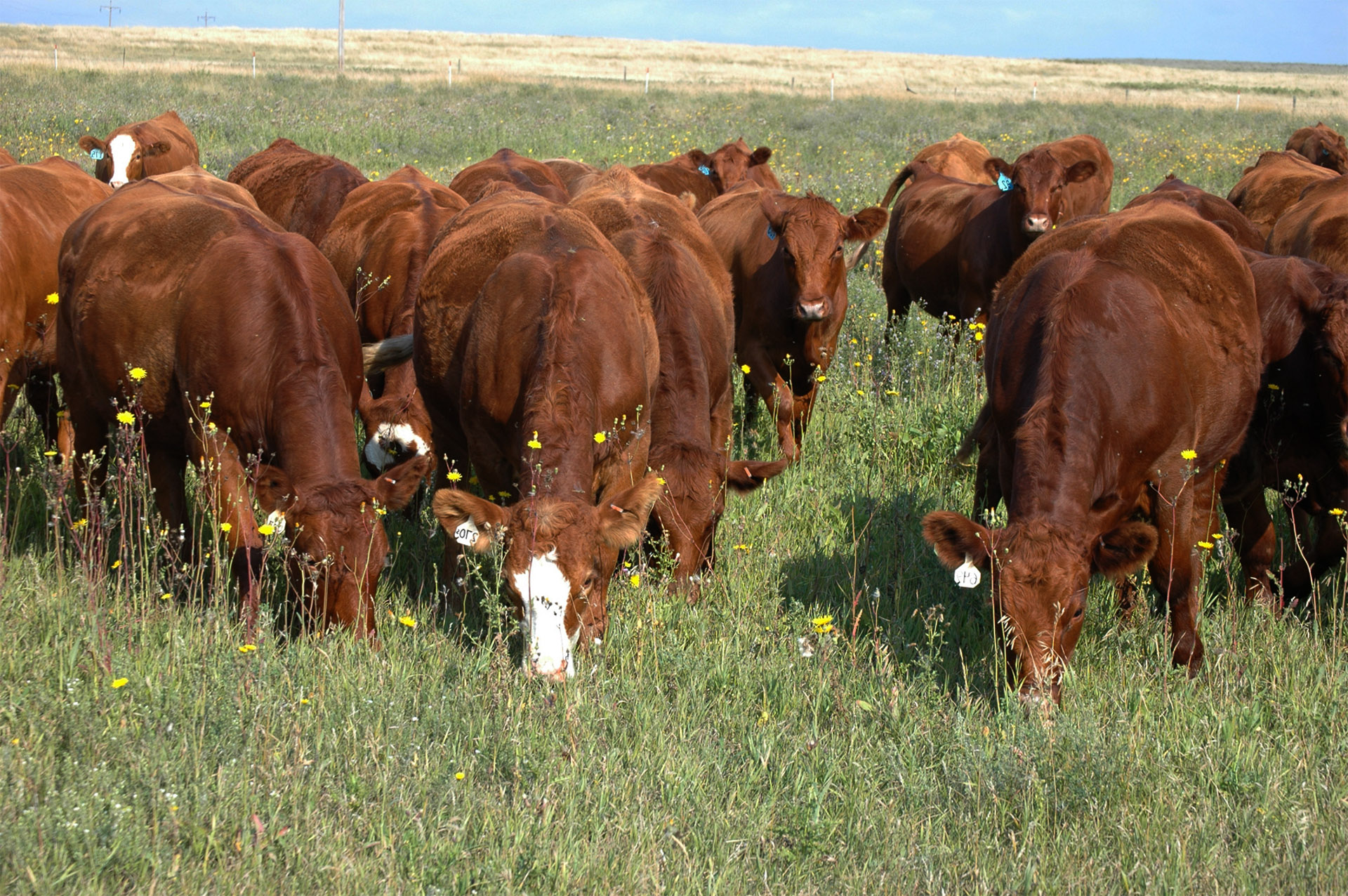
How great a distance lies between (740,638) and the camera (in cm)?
519

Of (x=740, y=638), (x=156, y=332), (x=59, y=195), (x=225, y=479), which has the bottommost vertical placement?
(x=740, y=638)

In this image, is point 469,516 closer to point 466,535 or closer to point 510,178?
point 466,535

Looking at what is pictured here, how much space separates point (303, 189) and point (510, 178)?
2128 mm

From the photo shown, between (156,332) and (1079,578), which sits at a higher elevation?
(156,332)

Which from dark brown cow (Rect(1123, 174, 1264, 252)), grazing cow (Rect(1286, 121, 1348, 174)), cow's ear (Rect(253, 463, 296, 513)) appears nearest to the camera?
cow's ear (Rect(253, 463, 296, 513))

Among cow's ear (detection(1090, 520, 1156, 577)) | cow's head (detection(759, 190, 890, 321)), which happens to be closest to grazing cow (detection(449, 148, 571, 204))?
cow's head (detection(759, 190, 890, 321))

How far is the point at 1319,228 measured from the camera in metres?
7.65

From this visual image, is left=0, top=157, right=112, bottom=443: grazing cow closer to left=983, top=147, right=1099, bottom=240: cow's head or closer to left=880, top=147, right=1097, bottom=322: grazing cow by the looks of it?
left=880, top=147, right=1097, bottom=322: grazing cow

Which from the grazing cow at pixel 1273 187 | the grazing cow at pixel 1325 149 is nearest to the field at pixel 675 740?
the grazing cow at pixel 1273 187

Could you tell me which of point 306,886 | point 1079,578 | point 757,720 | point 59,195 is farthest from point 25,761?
point 59,195

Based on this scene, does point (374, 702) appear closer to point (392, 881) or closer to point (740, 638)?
point (392, 881)

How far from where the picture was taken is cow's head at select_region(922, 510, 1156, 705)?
164 inches

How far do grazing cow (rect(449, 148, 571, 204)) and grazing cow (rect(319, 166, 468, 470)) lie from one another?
448 mm

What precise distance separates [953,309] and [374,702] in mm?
8476
